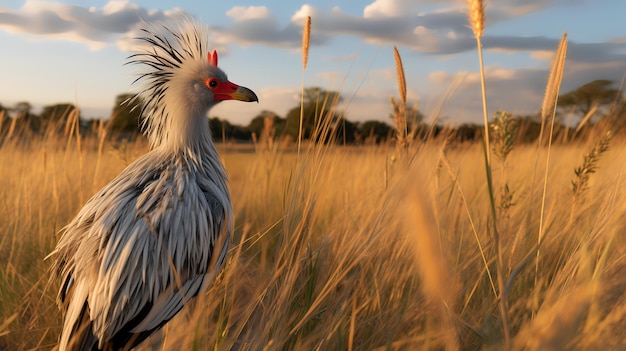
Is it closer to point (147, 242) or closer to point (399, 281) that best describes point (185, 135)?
point (147, 242)

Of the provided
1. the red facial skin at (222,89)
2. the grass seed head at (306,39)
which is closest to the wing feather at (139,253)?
the red facial skin at (222,89)

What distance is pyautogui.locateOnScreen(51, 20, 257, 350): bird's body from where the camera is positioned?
208cm

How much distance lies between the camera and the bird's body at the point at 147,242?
208 cm

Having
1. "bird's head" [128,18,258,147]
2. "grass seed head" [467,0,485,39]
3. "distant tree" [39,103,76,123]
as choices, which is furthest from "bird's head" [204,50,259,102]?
"distant tree" [39,103,76,123]

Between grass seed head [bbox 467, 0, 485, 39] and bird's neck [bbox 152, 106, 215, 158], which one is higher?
grass seed head [bbox 467, 0, 485, 39]

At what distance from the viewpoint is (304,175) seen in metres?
2.35

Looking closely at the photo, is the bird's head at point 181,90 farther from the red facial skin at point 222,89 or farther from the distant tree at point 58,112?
the distant tree at point 58,112

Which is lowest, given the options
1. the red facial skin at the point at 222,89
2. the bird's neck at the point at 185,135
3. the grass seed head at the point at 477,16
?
the bird's neck at the point at 185,135

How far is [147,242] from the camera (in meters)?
2.10

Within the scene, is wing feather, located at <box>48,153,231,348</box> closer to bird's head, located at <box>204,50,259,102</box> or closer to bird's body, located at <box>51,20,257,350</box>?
bird's body, located at <box>51,20,257,350</box>

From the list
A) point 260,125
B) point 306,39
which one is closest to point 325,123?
point 306,39

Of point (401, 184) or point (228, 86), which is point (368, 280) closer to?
point (401, 184)

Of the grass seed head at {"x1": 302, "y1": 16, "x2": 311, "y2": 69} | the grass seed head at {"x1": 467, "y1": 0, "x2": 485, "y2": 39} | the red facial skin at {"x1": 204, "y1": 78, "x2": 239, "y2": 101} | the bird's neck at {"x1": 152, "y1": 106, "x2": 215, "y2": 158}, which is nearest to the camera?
the grass seed head at {"x1": 467, "y1": 0, "x2": 485, "y2": 39}

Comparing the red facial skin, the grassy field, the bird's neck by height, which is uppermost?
the red facial skin
